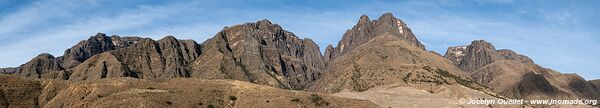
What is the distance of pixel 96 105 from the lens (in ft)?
526

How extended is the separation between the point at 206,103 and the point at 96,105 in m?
26.2

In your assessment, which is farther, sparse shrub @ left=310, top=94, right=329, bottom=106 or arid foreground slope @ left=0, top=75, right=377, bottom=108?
sparse shrub @ left=310, top=94, right=329, bottom=106

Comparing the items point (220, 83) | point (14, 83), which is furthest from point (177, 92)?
point (14, 83)

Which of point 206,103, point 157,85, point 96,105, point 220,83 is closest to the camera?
point 96,105

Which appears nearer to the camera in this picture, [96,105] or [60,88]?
[96,105]

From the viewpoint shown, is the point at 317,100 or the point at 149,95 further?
the point at 317,100

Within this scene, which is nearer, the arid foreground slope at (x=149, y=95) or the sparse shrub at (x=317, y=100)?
the arid foreground slope at (x=149, y=95)

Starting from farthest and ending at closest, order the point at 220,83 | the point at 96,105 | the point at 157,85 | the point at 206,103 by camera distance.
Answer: the point at 220,83
the point at 157,85
the point at 206,103
the point at 96,105

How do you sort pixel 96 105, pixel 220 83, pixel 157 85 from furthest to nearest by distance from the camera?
1. pixel 220 83
2. pixel 157 85
3. pixel 96 105

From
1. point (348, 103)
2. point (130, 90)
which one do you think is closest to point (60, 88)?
point (130, 90)

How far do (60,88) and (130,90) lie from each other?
19500 millimetres

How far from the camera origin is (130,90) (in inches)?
6855

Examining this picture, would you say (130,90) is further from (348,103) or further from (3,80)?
(348,103)

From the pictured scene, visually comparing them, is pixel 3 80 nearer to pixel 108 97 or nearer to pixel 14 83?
pixel 14 83
